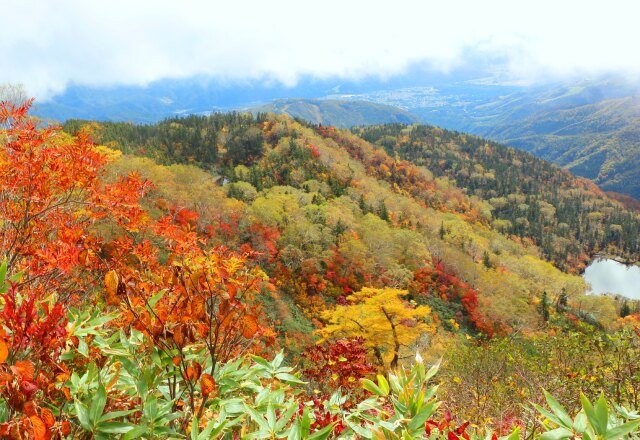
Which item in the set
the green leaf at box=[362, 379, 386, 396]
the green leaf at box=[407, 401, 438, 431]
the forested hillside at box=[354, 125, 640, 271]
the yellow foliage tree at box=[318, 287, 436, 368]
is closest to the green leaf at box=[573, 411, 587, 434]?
the green leaf at box=[407, 401, 438, 431]

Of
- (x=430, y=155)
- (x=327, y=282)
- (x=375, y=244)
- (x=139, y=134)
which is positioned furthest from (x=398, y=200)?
(x=430, y=155)

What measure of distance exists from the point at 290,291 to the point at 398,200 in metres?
40.1

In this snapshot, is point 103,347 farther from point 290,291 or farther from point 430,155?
point 430,155

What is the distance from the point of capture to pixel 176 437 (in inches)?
81.1

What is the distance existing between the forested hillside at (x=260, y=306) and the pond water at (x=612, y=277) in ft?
115

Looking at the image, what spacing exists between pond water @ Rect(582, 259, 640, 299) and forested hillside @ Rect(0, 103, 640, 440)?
34930 millimetres

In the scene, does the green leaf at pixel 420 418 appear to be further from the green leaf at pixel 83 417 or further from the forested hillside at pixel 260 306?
the green leaf at pixel 83 417

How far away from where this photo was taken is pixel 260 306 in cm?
256

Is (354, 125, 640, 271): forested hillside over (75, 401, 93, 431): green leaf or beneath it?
beneath

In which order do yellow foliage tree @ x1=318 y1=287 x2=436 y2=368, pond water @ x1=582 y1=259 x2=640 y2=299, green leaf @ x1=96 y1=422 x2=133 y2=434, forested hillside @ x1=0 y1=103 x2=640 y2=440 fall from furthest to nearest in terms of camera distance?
pond water @ x1=582 y1=259 x2=640 y2=299 → yellow foliage tree @ x1=318 y1=287 x2=436 y2=368 → forested hillside @ x1=0 y1=103 x2=640 y2=440 → green leaf @ x1=96 y1=422 x2=133 y2=434

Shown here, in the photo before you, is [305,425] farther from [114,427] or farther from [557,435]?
[557,435]

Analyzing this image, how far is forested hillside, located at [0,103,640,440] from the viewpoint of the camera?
6.63 ft

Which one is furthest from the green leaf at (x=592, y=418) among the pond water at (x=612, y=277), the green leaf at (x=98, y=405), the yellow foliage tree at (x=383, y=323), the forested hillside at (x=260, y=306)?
the pond water at (x=612, y=277)

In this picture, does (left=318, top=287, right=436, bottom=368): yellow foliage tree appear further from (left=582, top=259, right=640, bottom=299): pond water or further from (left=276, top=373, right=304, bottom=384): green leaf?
(left=582, top=259, right=640, bottom=299): pond water
